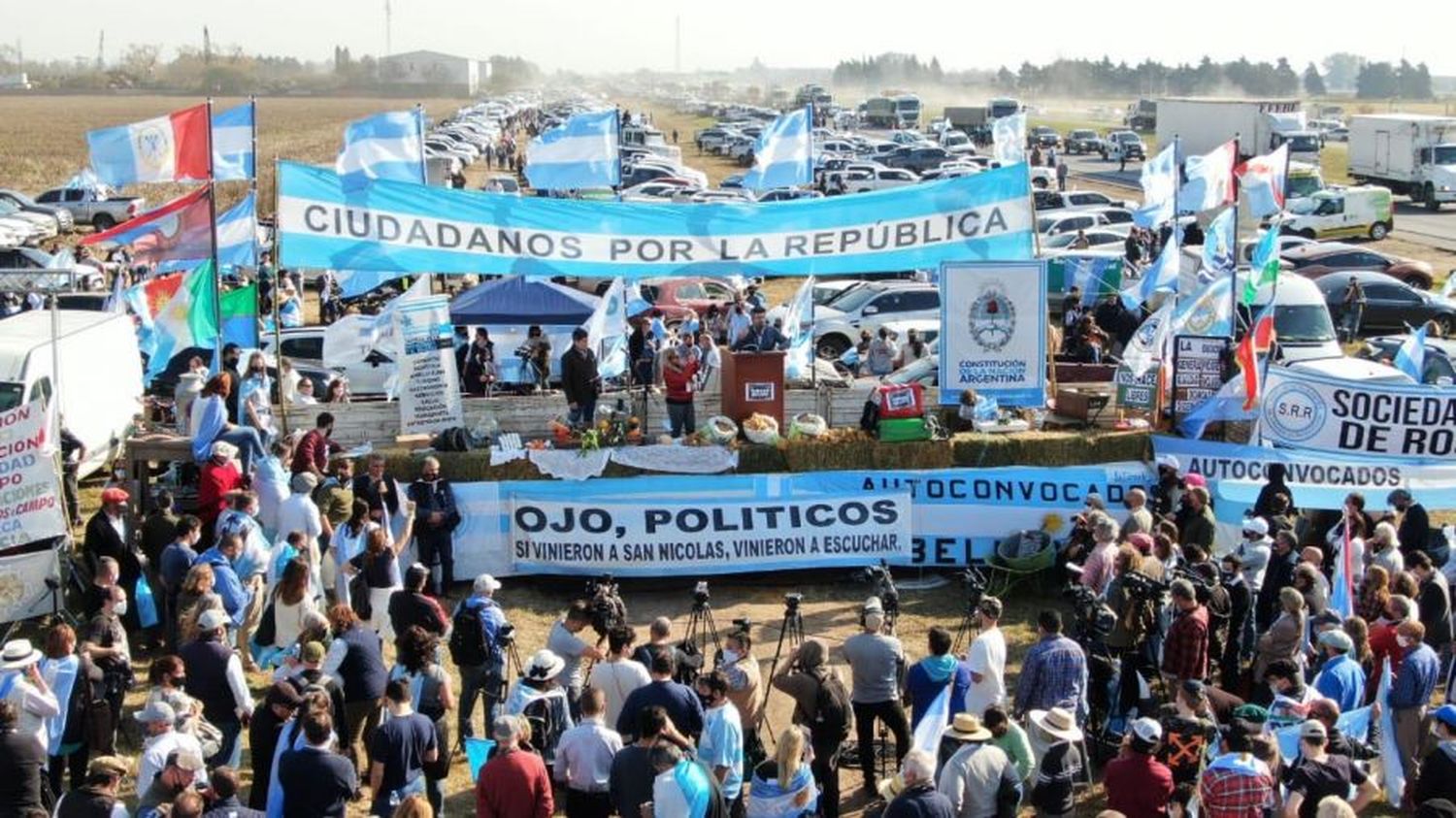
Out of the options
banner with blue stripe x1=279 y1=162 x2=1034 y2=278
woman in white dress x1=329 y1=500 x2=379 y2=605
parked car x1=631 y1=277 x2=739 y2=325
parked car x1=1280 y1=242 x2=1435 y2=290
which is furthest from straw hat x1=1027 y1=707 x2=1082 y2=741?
parked car x1=1280 y1=242 x2=1435 y2=290

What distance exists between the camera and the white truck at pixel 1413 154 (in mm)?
48781

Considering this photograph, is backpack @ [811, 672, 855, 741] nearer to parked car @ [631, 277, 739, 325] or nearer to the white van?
the white van

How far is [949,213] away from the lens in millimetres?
16672

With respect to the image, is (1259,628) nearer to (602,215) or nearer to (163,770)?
(602,215)

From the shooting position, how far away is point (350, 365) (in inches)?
884

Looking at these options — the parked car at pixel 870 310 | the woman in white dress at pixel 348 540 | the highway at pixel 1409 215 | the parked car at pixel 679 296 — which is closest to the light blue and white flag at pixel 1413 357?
the parked car at pixel 870 310

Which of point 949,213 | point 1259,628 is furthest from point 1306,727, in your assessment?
point 949,213

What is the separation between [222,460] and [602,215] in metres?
4.96

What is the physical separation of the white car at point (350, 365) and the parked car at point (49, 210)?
2383cm

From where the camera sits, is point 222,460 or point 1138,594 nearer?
point 1138,594

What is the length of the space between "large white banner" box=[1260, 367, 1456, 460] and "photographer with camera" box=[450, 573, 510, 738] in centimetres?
918

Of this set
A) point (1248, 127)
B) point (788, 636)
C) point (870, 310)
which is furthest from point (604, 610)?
point (1248, 127)

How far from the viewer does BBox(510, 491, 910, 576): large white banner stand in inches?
613

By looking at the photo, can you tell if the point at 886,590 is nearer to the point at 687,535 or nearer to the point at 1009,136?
the point at 687,535
